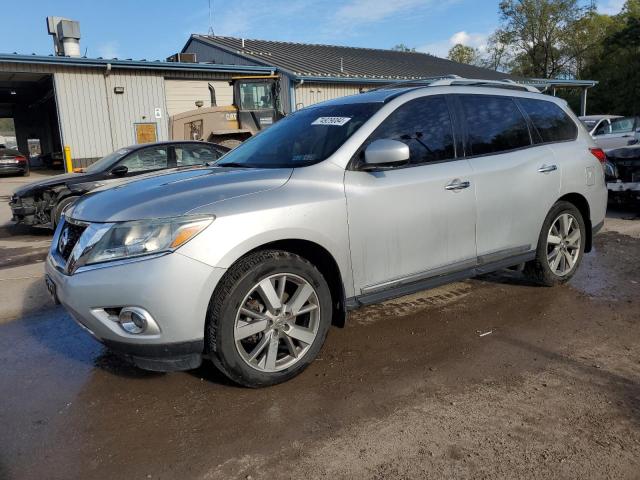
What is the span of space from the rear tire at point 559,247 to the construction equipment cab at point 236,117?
10202mm

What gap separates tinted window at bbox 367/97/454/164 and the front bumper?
1626mm

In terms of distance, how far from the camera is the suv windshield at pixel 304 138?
369cm

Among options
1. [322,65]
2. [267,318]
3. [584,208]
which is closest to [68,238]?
[267,318]

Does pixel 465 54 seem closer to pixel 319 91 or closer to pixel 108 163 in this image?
pixel 319 91

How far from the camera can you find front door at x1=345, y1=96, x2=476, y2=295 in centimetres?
349

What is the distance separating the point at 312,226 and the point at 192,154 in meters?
6.72

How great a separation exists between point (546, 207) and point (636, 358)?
1.57 metres

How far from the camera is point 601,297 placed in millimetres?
4801

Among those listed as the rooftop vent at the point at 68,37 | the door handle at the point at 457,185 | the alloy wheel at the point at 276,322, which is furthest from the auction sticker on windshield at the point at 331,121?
the rooftop vent at the point at 68,37

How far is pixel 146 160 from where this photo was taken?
9.13 meters

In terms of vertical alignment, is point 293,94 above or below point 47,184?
above

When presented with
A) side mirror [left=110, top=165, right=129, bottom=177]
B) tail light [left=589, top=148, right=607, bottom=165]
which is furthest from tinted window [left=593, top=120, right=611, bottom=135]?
side mirror [left=110, top=165, right=129, bottom=177]

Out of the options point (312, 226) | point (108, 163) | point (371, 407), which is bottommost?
point (371, 407)

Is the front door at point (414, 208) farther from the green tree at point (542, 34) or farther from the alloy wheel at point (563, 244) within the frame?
the green tree at point (542, 34)
